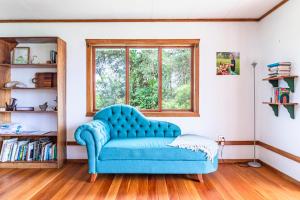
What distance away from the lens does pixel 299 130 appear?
115 inches

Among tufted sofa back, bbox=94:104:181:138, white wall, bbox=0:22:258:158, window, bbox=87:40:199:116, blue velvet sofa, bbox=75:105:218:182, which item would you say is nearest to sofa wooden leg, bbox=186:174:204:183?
blue velvet sofa, bbox=75:105:218:182

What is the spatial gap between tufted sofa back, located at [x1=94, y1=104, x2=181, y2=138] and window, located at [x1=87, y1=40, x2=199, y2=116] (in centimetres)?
35

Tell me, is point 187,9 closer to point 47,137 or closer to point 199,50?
point 199,50

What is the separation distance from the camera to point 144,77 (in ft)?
13.6

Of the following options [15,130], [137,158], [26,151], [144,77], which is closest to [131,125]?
[137,158]

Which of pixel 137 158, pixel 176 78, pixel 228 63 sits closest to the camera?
pixel 137 158

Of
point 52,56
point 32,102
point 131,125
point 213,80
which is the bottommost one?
point 131,125

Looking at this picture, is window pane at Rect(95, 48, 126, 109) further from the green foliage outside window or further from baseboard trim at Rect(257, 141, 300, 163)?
baseboard trim at Rect(257, 141, 300, 163)

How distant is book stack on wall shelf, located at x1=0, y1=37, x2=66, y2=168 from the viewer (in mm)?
3695

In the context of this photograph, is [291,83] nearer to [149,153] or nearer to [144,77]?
[149,153]

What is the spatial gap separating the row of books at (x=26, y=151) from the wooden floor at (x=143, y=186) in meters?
0.22

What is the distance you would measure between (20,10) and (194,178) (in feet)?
12.3

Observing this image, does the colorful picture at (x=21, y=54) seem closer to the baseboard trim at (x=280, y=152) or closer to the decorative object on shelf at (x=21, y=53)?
the decorative object on shelf at (x=21, y=53)

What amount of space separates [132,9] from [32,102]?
239 cm
